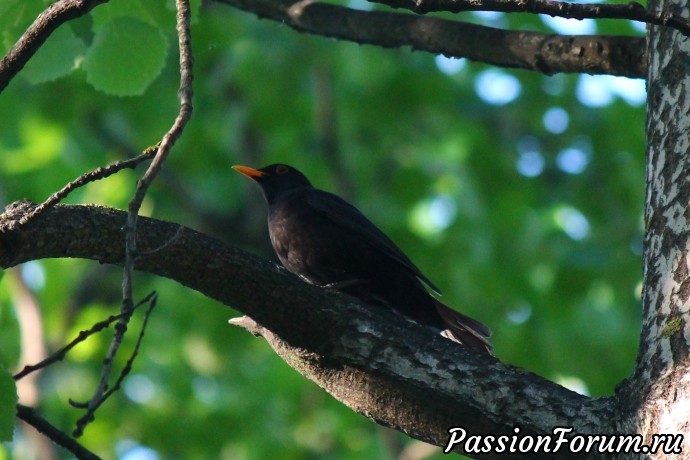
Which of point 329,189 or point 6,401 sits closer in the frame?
point 6,401

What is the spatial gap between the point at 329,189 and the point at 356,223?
134 inches

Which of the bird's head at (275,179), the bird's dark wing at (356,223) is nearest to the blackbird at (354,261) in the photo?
the bird's dark wing at (356,223)

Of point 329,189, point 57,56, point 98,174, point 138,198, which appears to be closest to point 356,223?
point 57,56

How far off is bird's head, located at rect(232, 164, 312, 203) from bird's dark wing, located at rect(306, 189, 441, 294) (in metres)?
0.49

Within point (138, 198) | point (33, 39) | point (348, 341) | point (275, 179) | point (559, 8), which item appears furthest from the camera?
point (275, 179)

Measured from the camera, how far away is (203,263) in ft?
7.98

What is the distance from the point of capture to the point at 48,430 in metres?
2.44

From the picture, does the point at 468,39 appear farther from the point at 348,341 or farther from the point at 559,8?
the point at 348,341

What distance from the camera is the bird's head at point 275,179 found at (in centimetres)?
535

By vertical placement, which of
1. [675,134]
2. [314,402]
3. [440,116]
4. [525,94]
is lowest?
[675,134]

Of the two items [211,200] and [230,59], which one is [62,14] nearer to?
[230,59]

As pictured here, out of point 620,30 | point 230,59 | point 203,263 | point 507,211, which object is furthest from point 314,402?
point 203,263

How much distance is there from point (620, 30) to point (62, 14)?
397cm

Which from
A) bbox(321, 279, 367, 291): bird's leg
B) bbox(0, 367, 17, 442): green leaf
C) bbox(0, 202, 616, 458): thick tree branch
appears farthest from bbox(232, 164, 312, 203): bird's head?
bbox(0, 367, 17, 442): green leaf
